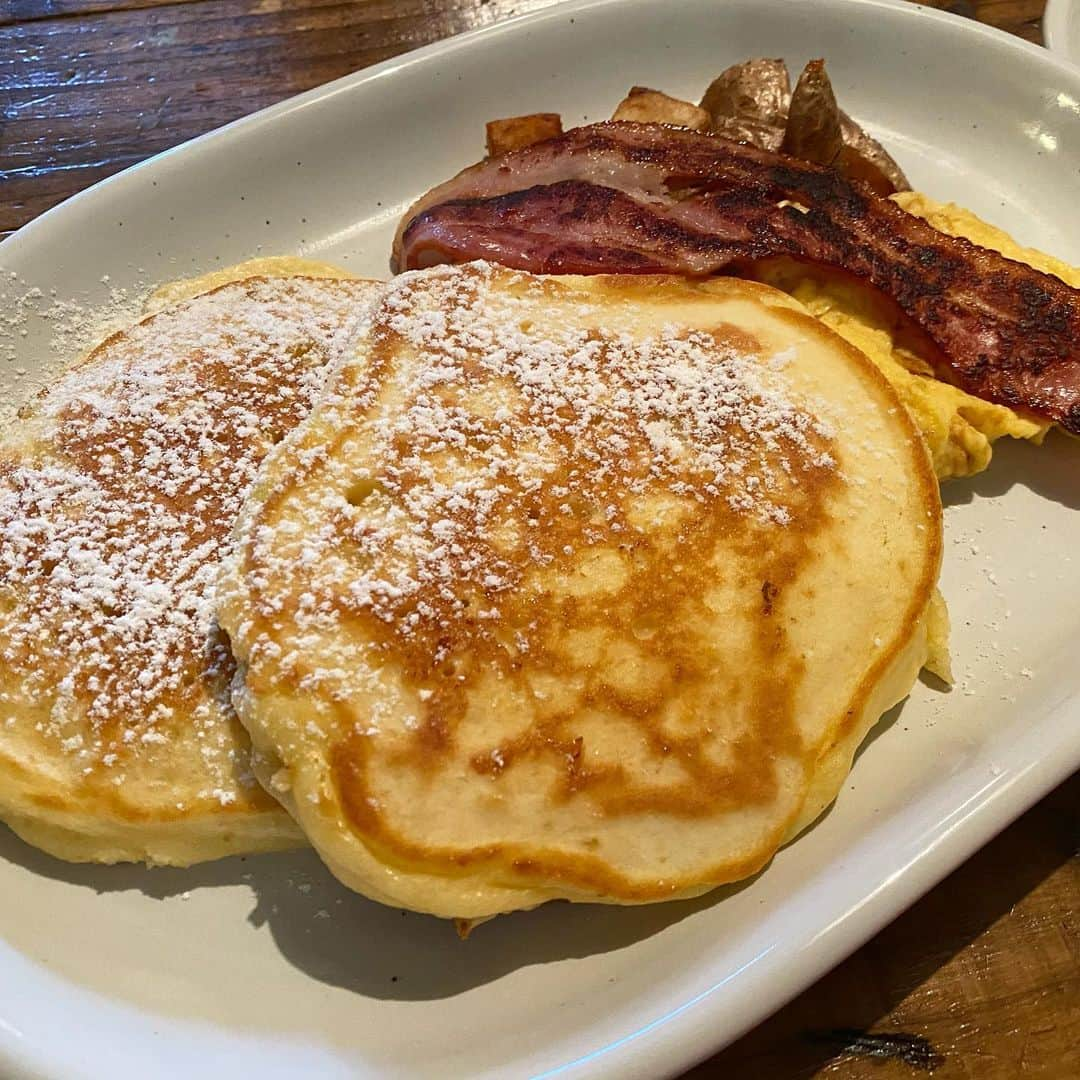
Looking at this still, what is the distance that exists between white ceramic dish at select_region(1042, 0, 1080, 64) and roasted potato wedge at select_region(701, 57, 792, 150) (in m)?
0.99

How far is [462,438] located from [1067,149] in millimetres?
1924

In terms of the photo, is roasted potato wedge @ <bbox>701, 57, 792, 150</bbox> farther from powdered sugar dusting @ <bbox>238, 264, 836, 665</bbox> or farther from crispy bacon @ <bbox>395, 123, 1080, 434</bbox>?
powdered sugar dusting @ <bbox>238, 264, 836, 665</bbox>

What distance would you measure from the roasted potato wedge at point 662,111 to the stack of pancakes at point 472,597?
87 cm

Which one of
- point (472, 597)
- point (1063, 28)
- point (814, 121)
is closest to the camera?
point (472, 597)

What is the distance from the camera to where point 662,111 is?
2.39m

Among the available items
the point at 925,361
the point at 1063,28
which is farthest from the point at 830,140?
the point at 1063,28

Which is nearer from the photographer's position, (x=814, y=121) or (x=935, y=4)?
(x=814, y=121)

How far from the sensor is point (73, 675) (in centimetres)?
149

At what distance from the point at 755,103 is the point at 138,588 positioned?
6.24 ft

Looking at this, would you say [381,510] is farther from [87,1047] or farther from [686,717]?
[87,1047]

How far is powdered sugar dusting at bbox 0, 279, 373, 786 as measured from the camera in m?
1.48

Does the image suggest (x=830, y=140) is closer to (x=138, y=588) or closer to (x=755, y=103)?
(x=755, y=103)

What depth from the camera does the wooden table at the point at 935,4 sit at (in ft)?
4.86

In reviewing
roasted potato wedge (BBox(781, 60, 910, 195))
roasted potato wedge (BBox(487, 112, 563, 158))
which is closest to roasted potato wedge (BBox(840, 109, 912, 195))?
roasted potato wedge (BBox(781, 60, 910, 195))
